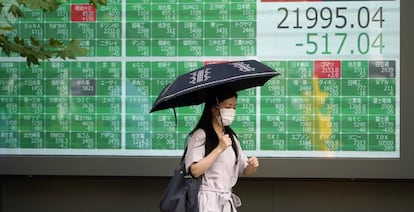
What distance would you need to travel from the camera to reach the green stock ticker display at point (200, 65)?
6.41 m

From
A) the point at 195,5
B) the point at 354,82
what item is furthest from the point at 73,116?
the point at 354,82

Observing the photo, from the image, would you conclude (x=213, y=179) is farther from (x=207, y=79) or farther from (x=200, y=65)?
(x=200, y=65)

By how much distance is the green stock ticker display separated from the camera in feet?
21.0

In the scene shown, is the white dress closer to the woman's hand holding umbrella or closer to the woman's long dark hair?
the woman's long dark hair

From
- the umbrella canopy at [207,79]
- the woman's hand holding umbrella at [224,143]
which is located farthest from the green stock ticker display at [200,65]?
the woman's hand holding umbrella at [224,143]

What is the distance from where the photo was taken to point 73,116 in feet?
21.9

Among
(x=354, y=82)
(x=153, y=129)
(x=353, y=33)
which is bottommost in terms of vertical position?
(x=153, y=129)

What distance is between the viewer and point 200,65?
Result: 21.5 ft

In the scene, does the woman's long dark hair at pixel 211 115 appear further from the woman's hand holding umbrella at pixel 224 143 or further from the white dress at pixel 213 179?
the woman's hand holding umbrella at pixel 224 143

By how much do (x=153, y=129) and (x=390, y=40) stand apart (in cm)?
225

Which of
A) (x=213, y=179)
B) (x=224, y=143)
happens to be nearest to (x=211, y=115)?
(x=224, y=143)

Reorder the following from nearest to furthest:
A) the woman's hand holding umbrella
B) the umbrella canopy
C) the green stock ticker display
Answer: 1. the umbrella canopy
2. the woman's hand holding umbrella
3. the green stock ticker display

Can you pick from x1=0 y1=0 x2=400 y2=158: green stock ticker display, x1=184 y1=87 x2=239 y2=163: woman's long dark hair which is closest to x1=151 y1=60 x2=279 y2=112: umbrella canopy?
x1=184 y1=87 x2=239 y2=163: woman's long dark hair

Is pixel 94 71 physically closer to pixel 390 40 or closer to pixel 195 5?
pixel 195 5
